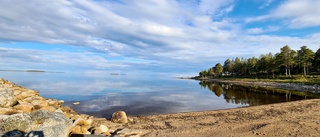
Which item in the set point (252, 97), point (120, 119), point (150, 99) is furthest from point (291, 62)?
point (120, 119)

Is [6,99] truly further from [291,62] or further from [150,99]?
[291,62]

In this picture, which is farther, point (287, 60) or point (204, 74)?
point (204, 74)

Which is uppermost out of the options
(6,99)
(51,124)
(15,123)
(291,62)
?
(291,62)

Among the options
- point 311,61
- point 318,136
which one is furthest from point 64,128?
point 311,61

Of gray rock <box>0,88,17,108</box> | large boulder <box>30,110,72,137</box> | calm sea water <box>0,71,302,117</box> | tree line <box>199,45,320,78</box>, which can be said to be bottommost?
Answer: calm sea water <box>0,71,302,117</box>

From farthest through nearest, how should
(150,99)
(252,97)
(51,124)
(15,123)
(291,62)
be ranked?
(291,62)
(252,97)
(150,99)
(51,124)
(15,123)

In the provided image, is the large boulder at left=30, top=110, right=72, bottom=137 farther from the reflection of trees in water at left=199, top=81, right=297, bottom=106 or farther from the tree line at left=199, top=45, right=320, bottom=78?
the tree line at left=199, top=45, right=320, bottom=78

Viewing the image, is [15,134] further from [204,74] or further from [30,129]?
[204,74]

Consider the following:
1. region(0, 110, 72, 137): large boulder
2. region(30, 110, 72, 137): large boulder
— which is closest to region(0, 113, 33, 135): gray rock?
region(0, 110, 72, 137): large boulder

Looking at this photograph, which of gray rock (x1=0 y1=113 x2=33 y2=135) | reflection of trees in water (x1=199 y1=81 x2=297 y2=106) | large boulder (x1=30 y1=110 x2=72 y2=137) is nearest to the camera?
gray rock (x1=0 y1=113 x2=33 y2=135)

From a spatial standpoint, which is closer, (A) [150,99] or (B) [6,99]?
(B) [6,99]

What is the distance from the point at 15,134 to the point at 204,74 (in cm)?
19439

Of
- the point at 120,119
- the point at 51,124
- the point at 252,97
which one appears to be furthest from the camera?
the point at 252,97

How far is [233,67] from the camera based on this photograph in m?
132
